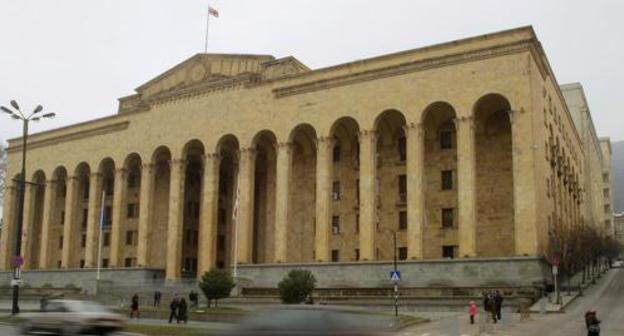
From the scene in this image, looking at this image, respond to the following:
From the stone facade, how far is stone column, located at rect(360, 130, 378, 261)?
97 mm

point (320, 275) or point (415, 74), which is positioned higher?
point (415, 74)

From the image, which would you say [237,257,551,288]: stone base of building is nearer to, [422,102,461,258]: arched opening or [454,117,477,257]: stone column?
[454,117,477,257]: stone column

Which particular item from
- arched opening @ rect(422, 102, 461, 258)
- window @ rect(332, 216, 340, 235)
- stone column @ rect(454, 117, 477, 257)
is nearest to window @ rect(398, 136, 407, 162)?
arched opening @ rect(422, 102, 461, 258)

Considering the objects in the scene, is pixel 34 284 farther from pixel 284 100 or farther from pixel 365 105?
pixel 365 105

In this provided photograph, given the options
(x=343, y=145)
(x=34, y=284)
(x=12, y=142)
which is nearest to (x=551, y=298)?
(x=343, y=145)

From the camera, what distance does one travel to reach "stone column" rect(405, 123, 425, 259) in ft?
152

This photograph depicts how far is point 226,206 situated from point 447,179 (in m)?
23.9

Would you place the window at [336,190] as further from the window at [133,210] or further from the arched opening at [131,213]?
the window at [133,210]

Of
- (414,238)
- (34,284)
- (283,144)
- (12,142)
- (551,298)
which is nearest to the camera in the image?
(551,298)

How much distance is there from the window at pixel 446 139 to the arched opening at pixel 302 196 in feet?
32.8

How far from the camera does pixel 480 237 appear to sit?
1933 inches

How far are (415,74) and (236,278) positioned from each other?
Answer: 19.8 meters

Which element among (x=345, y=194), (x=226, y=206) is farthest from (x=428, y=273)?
(x=226, y=206)

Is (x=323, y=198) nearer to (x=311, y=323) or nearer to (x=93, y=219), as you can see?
(x=93, y=219)
